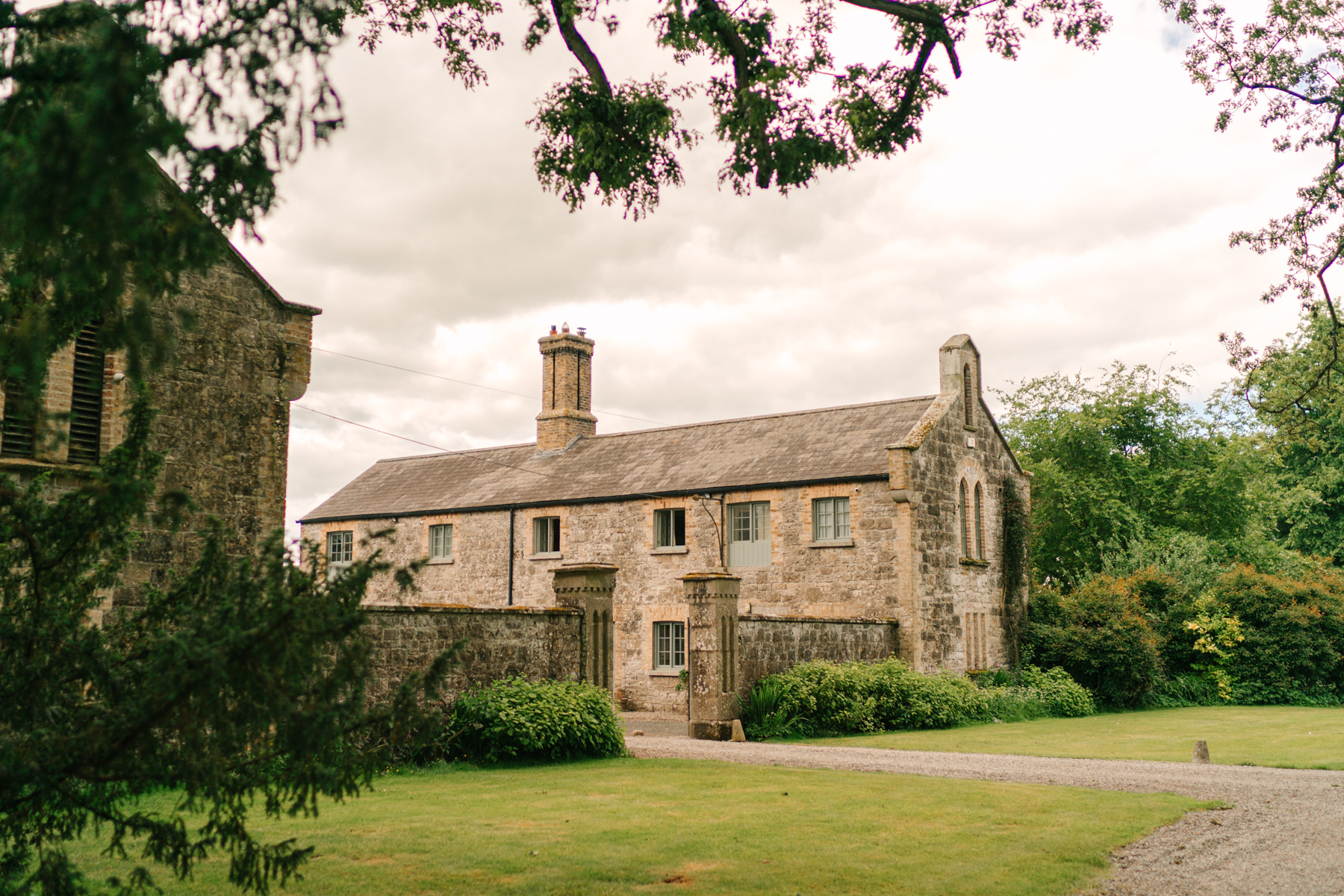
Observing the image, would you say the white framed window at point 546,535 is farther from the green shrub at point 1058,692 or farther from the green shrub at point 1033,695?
the green shrub at point 1058,692

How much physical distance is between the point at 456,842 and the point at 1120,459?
3422 centimetres

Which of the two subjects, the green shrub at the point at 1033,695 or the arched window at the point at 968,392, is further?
the arched window at the point at 968,392

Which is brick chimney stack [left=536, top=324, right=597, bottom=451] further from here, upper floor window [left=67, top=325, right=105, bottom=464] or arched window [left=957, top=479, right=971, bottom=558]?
upper floor window [left=67, top=325, right=105, bottom=464]

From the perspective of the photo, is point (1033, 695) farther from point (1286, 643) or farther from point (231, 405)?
point (231, 405)

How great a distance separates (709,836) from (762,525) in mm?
16958

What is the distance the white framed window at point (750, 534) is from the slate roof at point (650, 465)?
624 millimetres

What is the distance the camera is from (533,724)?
43.4ft

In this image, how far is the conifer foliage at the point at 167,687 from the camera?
427cm

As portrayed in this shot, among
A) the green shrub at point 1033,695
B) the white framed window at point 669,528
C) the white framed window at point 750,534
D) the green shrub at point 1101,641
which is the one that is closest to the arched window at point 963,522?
the green shrub at point 1101,641

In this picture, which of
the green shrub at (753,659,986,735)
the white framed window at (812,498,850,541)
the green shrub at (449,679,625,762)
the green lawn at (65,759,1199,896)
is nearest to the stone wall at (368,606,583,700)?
the green shrub at (449,679,625,762)

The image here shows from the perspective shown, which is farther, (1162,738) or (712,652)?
(1162,738)

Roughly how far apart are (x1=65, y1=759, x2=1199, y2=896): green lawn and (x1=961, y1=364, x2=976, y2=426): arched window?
15.7 meters

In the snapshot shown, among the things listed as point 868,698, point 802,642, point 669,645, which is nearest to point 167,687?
point 802,642

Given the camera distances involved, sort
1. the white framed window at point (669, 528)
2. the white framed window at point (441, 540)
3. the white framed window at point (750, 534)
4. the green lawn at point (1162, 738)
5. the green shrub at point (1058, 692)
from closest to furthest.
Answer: the green lawn at point (1162, 738) → the green shrub at point (1058, 692) → the white framed window at point (750, 534) → the white framed window at point (669, 528) → the white framed window at point (441, 540)
